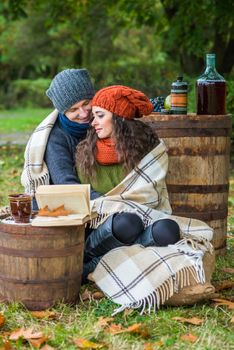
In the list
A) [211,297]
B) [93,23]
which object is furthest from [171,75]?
[211,297]

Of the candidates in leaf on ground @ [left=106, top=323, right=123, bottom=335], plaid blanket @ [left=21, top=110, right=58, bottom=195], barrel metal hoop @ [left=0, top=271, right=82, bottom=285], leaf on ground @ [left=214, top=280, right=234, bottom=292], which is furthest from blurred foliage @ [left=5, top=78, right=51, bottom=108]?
leaf on ground @ [left=106, top=323, right=123, bottom=335]

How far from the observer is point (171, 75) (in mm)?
14406

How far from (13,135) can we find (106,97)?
11808 millimetres

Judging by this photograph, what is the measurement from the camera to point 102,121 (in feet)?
15.2

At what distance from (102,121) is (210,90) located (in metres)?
0.92

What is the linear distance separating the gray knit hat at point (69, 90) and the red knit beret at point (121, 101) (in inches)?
5.7

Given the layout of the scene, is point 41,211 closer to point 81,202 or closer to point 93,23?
point 81,202

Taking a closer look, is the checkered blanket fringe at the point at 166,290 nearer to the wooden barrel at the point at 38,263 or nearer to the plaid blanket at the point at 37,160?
the wooden barrel at the point at 38,263

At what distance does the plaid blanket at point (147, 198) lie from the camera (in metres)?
4.58

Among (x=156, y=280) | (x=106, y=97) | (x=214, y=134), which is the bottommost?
(x=156, y=280)

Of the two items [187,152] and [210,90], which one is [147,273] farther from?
[210,90]

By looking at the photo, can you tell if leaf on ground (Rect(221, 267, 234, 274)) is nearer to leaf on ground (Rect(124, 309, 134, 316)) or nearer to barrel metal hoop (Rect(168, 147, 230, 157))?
barrel metal hoop (Rect(168, 147, 230, 157))

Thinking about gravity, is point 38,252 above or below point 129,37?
below

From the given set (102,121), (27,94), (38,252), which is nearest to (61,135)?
(102,121)
